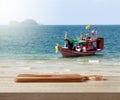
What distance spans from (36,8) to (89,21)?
100 centimetres

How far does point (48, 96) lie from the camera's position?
1.21 metres

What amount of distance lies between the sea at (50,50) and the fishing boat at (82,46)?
0.08 metres

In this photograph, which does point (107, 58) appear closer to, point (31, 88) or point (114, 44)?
point (114, 44)

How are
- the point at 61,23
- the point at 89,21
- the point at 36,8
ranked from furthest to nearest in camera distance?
the point at 36,8 < the point at 89,21 < the point at 61,23

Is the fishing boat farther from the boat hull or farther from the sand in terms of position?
the sand

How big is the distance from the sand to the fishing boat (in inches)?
153

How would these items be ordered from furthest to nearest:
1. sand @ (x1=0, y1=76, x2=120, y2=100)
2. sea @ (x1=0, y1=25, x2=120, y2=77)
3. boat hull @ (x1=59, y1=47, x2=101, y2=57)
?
boat hull @ (x1=59, y1=47, x2=101, y2=57) < sea @ (x1=0, y1=25, x2=120, y2=77) < sand @ (x1=0, y1=76, x2=120, y2=100)

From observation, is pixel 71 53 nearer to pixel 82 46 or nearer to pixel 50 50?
pixel 82 46

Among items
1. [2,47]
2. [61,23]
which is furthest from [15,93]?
[2,47]

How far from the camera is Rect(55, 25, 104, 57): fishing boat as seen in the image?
5.29m

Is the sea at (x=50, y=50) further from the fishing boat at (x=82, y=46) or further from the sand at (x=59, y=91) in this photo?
the sand at (x=59, y=91)

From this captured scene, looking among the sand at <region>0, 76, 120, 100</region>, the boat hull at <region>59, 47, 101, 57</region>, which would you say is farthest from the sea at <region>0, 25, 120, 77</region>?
the sand at <region>0, 76, 120, 100</region>

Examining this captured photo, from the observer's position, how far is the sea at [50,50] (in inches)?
195

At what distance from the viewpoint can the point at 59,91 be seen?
123 centimetres
